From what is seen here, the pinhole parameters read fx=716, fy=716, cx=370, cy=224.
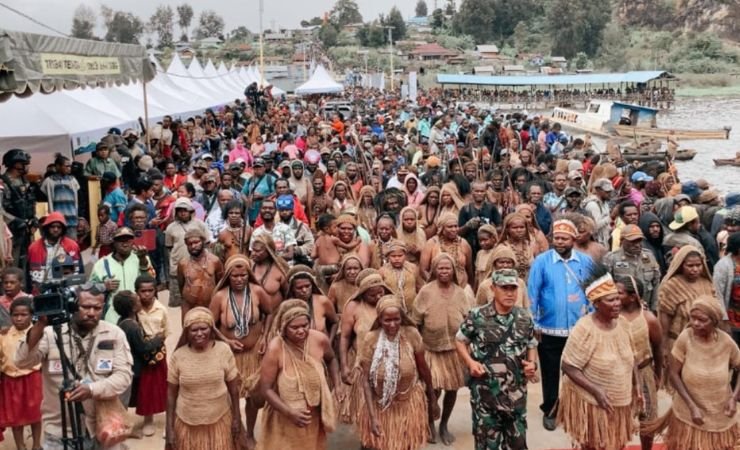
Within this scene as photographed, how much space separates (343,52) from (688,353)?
11003cm

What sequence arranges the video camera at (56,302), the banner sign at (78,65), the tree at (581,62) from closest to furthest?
the video camera at (56,302), the banner sign at (78,65), the tree at (581,62)

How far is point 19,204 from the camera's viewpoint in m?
7.93

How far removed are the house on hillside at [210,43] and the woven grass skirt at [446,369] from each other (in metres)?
130

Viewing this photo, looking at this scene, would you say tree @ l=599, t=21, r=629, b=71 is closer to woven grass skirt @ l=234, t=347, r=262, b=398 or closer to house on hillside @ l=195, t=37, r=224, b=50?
house on hillside @ l=195, t=37, r=224, b=50

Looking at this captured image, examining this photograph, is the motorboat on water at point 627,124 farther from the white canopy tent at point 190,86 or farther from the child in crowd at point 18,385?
the child in crowd at point 18,385

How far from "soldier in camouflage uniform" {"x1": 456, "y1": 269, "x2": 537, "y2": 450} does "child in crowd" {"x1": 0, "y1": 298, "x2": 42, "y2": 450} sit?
273 centimetres

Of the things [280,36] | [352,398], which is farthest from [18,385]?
[280,36]

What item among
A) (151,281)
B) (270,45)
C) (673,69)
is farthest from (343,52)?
(151,281)

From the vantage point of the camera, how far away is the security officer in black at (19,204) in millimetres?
7801

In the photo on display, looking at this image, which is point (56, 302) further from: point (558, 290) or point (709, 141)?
point (709, 141)

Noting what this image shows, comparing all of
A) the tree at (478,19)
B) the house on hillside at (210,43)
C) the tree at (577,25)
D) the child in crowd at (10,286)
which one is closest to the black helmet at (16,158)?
the child in crowd at (10,286)

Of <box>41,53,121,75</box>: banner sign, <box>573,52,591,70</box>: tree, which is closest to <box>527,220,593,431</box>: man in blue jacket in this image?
<box>41,53,121,75</box>: banner sign

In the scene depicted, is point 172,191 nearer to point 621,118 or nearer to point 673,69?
point 621,118

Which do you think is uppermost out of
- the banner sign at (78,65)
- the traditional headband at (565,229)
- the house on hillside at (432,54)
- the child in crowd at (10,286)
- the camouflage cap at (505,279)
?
the house on hillside at (432,54)
